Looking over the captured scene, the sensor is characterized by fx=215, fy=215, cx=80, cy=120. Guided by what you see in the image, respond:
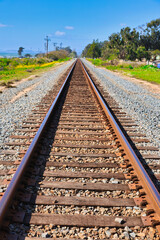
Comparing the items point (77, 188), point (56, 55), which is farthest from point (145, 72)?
point (56, 55)

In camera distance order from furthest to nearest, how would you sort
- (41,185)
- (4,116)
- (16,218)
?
(4,116)
(41,185)
(16,218)

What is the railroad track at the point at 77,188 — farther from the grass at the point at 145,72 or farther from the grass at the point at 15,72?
the grass at the point at 145,72

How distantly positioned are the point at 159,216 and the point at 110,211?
1.73ft

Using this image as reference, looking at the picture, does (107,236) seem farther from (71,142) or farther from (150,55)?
(150,55)

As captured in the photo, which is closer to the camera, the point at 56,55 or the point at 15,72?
the point at 15,72

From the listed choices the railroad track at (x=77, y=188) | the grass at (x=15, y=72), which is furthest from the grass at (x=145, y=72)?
the railroad track at (x=77, y=188)

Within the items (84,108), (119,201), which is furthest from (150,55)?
(119,201)

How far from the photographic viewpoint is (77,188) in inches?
110

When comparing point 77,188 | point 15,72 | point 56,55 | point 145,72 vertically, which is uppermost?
point 56,55

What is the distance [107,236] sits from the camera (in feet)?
6.93

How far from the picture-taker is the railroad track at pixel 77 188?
2.19 metres

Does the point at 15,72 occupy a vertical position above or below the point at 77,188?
above

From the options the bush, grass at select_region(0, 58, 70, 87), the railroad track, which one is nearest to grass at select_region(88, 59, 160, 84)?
grass at select_region(0, 58, 70, 87)

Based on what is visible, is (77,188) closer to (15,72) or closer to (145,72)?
(145,72)
